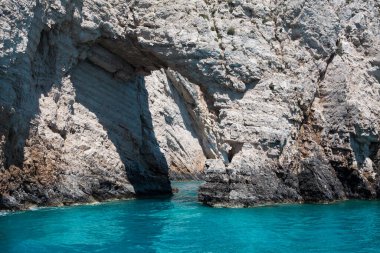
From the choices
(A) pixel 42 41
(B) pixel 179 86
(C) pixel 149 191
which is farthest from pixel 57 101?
(B) pixel 179 86

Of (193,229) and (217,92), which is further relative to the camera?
(217,92)

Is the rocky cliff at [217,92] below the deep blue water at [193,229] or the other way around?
the other way around

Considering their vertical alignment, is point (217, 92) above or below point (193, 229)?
above

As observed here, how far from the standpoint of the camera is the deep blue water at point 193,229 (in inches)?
506

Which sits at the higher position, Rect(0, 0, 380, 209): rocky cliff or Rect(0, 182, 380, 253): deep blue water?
Rect(0, 0, 380, 209): rocky cliff

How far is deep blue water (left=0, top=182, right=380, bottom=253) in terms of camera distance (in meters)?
12.9

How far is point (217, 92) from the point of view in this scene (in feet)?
72.6

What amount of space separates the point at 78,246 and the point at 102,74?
13.9 meters

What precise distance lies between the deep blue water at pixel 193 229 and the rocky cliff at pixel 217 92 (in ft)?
5.46

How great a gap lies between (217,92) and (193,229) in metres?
8.17

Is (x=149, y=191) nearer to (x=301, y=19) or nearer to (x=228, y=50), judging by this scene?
(x=228, y=50)

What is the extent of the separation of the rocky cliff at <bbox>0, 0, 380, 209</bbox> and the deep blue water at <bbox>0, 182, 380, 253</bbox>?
1665 millimetres

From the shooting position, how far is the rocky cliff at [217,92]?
2014cm

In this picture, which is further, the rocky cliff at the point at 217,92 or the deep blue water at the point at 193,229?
the rocky cliff at the point at 217,92
